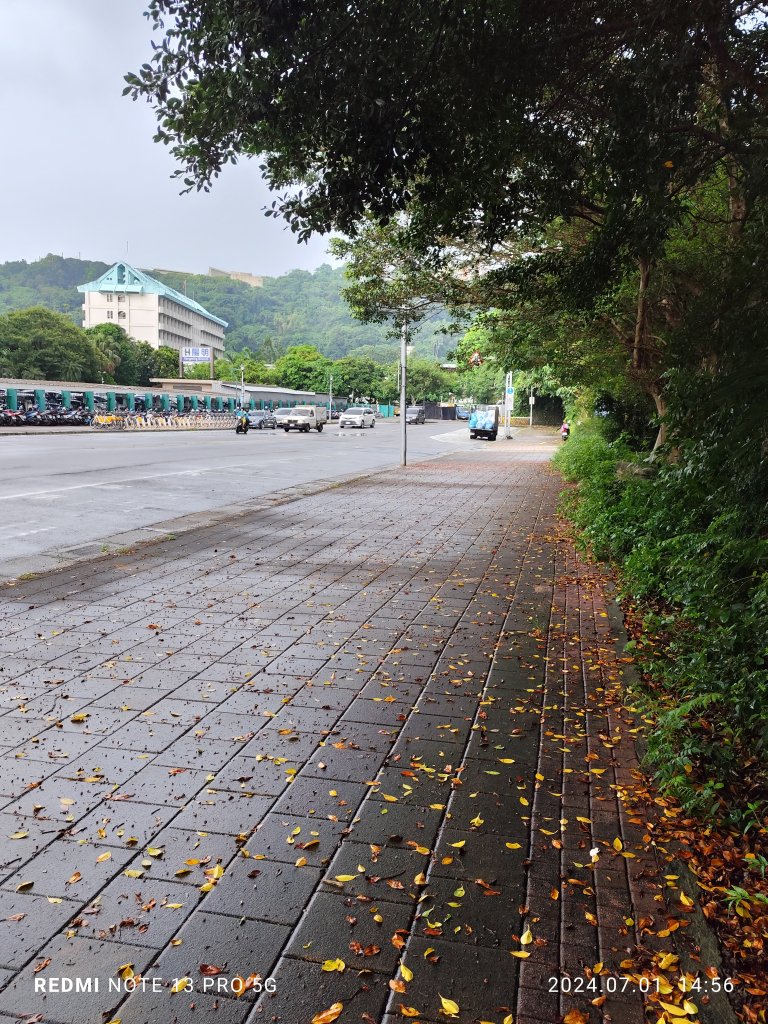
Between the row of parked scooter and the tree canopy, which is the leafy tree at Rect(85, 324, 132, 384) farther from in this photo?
the tree canopy

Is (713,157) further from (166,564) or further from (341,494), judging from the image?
(341,494)

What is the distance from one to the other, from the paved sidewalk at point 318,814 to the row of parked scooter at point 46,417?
39289mm

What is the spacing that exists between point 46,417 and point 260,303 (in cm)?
13612

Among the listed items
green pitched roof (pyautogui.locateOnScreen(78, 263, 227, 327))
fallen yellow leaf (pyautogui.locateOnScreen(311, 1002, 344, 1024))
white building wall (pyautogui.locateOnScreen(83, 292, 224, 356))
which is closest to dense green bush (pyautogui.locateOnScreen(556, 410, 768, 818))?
fallen yellow leaf (pyautogui.locateOnScreen(311, 1002, 344, 1024))

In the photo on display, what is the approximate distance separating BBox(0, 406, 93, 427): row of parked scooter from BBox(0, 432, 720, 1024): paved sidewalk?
3929cm

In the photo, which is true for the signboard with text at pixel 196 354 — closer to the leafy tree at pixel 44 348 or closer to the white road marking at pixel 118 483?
the leafy tree at pixel 44 348

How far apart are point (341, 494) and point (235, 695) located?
10.7 meters

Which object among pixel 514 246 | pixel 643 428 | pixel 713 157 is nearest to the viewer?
pixel 713 157

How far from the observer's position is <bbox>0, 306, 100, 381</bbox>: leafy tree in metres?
59.3

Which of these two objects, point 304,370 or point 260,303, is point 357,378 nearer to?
point 304,370

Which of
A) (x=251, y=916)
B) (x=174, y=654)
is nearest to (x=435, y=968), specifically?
(x=251, y=916)

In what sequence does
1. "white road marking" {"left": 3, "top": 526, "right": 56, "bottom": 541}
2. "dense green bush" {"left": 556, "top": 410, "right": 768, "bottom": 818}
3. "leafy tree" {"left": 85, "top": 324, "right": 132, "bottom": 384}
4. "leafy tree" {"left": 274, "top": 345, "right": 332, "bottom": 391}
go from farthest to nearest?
"leafy tree" {"left": 274, "top": 345, "right": 332, "bottom": 391}
"leafy tree" {"left": 85, "top": 324, "right": 132, "bottom": 384}
"white road marking" {"left": 3, "top": 526, "right": 56, "bottom": 541}
"dense green bush" {"left": 556, "top": 410, "right": 768, "bottom": 818}

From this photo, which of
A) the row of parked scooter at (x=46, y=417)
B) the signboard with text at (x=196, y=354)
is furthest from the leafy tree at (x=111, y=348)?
the row of parked scooter at (x=46, y=417)

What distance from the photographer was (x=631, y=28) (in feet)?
16.6
